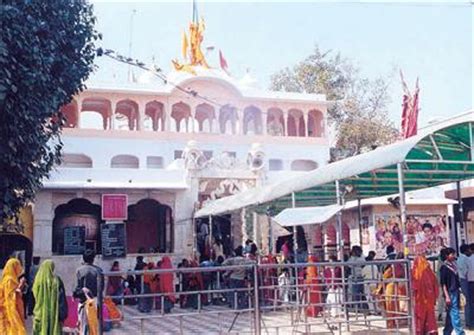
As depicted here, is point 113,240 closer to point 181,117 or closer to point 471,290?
point 471,290

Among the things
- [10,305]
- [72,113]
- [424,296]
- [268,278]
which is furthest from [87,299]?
[72,113]

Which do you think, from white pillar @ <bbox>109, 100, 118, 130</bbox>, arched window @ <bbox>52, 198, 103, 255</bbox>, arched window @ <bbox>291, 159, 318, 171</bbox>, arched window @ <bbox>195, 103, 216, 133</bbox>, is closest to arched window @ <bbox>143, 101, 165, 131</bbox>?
white pillar @ <bbox>109, 100, 118, 130</bbox>

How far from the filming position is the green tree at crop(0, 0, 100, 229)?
7426 mm

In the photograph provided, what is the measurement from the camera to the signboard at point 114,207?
16953mm

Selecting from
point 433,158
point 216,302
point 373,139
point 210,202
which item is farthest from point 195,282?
point 373,139

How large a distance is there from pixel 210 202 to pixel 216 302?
3601 millimetres

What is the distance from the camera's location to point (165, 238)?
19234 mm

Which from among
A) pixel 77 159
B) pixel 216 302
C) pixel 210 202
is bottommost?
pixel 216 302

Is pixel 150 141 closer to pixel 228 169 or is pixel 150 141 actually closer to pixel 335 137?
pixel 228 169

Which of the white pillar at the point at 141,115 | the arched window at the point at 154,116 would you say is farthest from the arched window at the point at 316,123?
the white pillar at the point at 141,115

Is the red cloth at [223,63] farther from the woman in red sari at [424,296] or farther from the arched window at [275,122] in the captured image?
the woman in red sari at [424,296]

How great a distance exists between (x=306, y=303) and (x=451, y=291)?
1.97m

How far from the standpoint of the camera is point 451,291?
7.90 meters

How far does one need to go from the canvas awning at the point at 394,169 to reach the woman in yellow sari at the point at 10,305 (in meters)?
5.08
